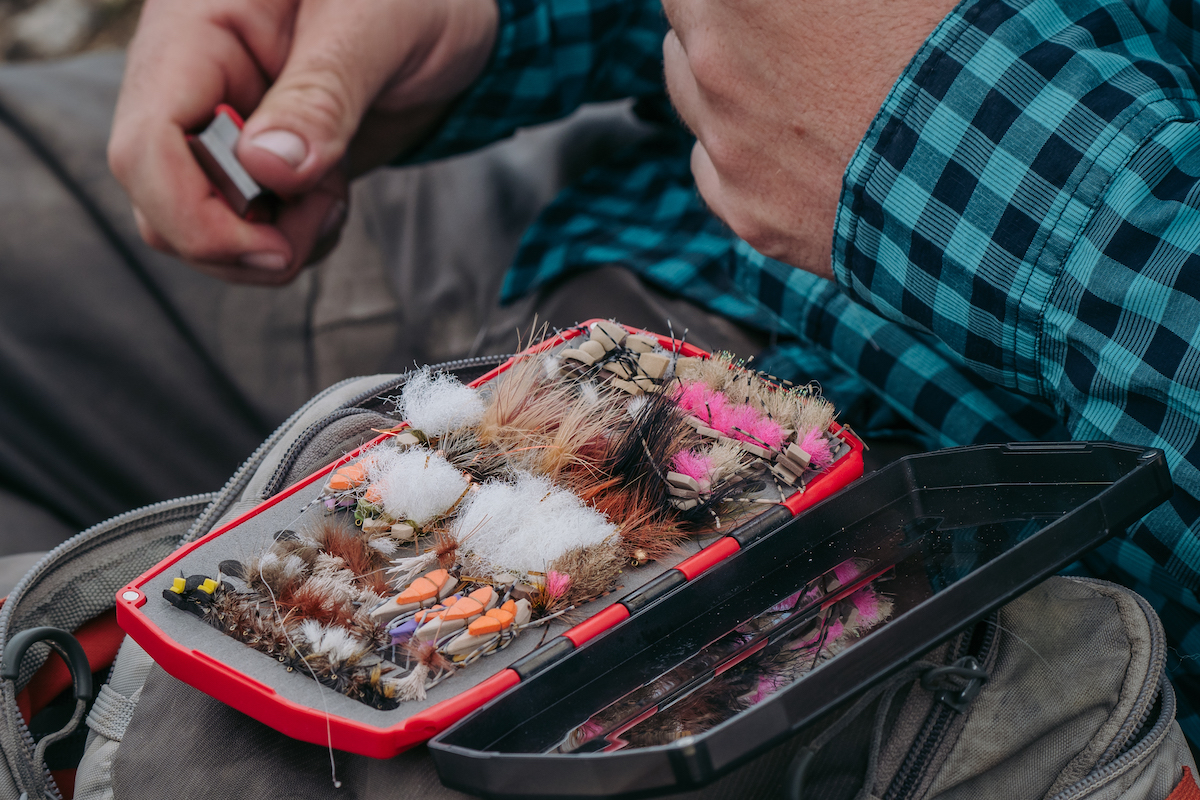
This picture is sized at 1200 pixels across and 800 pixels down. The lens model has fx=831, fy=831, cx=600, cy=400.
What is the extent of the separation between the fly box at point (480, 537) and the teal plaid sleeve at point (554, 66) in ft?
2.19

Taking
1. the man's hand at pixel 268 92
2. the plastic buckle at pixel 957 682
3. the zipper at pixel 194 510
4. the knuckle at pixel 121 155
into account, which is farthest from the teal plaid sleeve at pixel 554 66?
the plastic buckle at pixel 957 682

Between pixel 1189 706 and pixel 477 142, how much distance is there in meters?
1.16

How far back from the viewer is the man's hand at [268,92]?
105 centimetres

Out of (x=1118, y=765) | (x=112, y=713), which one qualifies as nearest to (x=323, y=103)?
(x=112, y=713)

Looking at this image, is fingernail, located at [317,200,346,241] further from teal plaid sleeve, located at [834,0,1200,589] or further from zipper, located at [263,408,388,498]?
teal plaid sleeve, located at [834,0,1200,589]

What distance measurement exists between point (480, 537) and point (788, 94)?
46 cm

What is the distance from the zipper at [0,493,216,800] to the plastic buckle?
2.22 feet

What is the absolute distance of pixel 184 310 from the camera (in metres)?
1.24

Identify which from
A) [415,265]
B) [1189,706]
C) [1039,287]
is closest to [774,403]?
[1039,287]

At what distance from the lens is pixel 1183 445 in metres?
0.62

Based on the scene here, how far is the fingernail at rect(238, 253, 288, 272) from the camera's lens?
3.76ft

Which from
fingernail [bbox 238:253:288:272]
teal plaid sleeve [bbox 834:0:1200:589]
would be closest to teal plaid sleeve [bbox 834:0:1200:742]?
teal plaid sleeve [bbox 834:0:1200:589]

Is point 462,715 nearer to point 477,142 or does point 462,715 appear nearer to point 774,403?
point 774,403

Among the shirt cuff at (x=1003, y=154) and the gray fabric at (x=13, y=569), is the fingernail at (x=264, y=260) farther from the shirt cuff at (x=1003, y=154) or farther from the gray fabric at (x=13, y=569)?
the shirt cuff at (x=1003, y=154)
